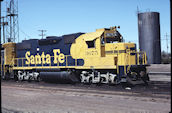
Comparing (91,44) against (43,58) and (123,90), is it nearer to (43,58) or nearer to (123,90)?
(123,90)

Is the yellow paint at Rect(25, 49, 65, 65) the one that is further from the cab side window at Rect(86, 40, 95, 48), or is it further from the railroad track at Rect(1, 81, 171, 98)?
the railroad track at Rect(1, 81, 171, 98)

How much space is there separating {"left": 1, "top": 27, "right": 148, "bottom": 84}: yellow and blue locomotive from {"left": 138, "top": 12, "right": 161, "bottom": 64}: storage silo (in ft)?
115

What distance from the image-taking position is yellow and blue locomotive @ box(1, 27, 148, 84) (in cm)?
1272

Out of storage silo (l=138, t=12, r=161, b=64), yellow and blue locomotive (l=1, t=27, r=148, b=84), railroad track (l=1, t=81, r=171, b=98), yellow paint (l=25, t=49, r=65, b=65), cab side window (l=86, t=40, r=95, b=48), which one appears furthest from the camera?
storage silo (l=138, t=12, r=161, b=64)

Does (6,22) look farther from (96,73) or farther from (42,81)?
(96,73)

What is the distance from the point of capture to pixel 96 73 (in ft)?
45.1

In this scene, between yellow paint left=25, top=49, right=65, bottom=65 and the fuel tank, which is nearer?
the fuel tank

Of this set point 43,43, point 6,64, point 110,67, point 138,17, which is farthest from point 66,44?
point 138,17

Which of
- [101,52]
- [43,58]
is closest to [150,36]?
[43,58]

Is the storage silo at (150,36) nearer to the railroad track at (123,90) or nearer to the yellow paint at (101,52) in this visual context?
the yellow paint at (101,52)

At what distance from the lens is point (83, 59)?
1427cm

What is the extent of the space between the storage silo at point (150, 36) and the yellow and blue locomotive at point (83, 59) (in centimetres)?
3516

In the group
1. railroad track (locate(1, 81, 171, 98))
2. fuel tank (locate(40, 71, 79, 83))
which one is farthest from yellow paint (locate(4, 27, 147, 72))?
railroad track (locate(1, 81, 171, 98))

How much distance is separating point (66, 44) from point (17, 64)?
20.2 ft
